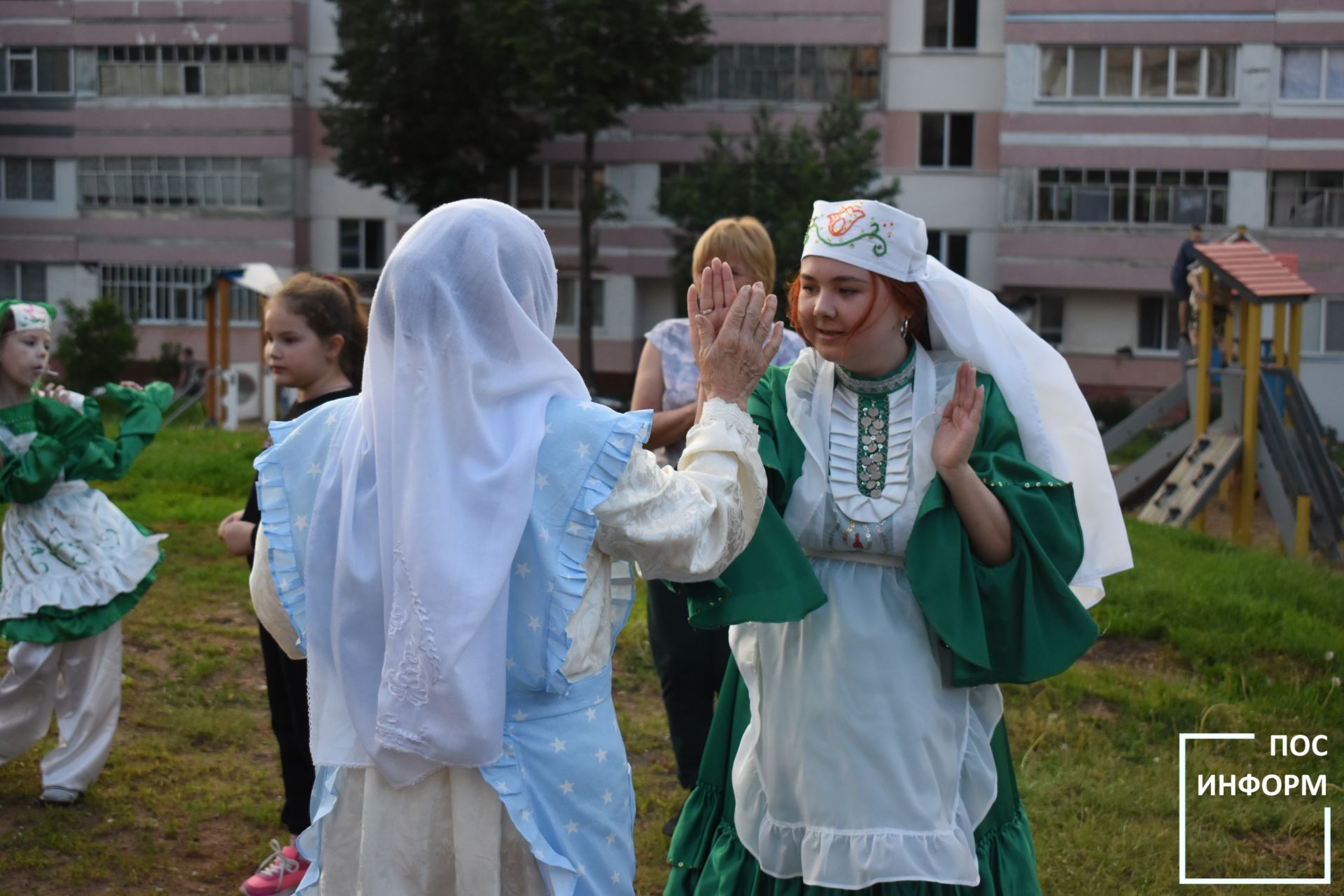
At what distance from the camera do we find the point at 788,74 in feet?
97.5

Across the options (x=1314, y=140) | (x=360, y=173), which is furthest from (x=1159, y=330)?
(x=360, y=173)

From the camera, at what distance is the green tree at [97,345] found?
2875 cm

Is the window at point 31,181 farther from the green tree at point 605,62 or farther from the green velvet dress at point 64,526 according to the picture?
the green velvet dress at point 64,526

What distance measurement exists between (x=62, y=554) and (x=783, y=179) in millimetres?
23318

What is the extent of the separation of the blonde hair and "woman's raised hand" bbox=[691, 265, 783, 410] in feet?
5.15

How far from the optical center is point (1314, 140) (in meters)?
27.2

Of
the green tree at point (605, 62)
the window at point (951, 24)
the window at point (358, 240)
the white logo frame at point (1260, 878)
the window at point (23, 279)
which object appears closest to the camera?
the white logo frame at point (1260, 878)

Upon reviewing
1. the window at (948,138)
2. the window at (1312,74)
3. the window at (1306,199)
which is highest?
the window at (1312,74)

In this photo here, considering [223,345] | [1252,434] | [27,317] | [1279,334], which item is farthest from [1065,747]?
[223,345]

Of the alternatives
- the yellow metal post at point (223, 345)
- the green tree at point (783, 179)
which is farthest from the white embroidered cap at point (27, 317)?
the green tree at point (783, 179)

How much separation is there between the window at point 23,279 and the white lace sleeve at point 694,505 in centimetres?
3401

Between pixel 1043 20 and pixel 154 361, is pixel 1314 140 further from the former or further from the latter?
pixel 154 361

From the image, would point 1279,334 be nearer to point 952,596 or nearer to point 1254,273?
point 1254,273

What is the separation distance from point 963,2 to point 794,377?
27884mm
